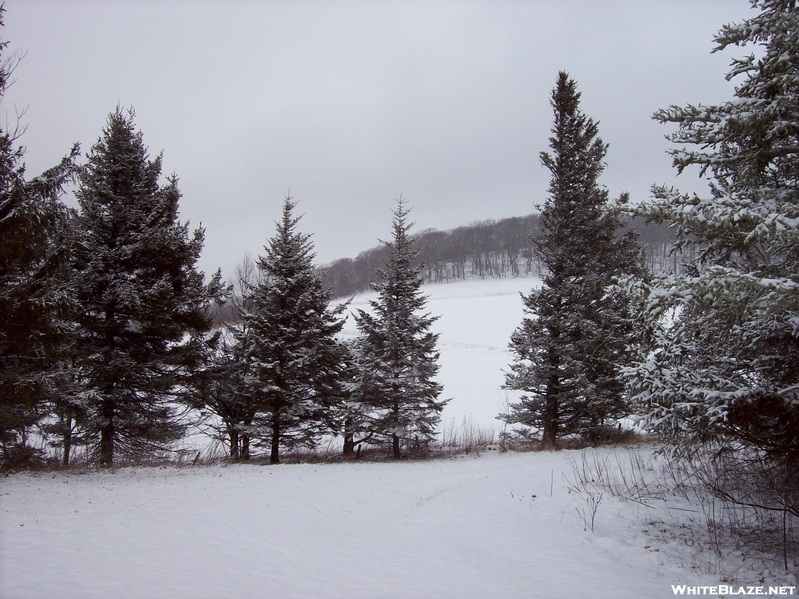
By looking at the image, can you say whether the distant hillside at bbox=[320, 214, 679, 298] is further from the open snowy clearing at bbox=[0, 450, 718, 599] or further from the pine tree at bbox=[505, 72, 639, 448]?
the open snowy clearing at bbox=[0, 450, 718, 599]

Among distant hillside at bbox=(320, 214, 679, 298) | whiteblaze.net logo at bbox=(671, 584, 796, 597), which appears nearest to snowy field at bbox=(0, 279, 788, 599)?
whiteblaze.net logo at bbox=(671, 584, 796, 597)

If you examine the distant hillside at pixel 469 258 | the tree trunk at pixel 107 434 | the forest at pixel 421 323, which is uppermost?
the distant hillside at pixel 469 258

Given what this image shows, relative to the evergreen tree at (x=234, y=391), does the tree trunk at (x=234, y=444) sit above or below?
below

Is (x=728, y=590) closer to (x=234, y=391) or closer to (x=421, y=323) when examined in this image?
(x=421, y=323)

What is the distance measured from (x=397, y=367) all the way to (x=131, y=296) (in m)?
8.61

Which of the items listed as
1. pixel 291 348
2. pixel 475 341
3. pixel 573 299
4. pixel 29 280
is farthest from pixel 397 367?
pixel 475 341

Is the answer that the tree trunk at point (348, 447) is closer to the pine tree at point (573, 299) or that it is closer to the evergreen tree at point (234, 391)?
the evergreen tree at point (234, 391)

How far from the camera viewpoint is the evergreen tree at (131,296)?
12305mm

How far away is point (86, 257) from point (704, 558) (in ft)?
51.0

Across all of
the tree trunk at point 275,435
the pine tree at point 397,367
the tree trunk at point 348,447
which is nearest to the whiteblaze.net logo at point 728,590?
the pine tree at point 397,367

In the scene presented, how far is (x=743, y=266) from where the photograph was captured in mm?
6375

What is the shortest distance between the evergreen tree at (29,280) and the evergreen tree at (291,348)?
573 cm

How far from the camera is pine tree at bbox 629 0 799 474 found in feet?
16.6

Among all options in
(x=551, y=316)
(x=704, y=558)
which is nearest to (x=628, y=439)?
(x=551, y=316)
